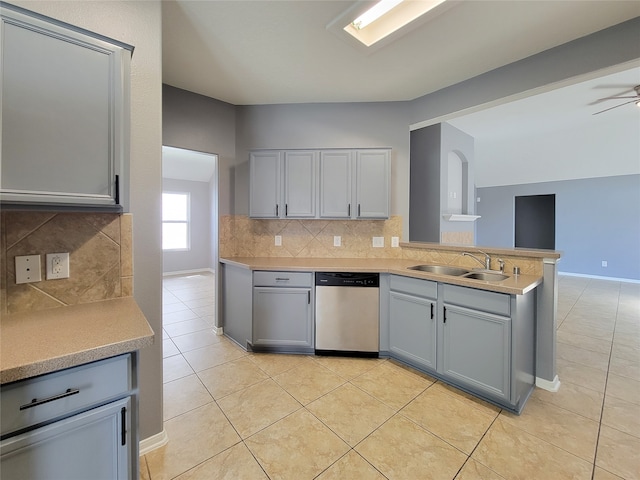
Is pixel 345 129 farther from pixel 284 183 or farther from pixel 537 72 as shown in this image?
pixel 537 72

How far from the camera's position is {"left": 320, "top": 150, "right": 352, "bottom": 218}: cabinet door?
114 inches

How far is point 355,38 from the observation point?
6.60ft

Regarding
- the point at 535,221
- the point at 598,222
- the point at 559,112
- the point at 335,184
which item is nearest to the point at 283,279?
the point at 335,184

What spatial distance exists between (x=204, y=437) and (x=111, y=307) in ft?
3.36

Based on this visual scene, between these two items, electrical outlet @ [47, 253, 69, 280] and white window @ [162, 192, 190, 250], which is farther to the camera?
white window @ [162, 192, 190, 250]

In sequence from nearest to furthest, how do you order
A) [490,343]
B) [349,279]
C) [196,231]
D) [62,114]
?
1. [62,114]
2. [490,343]
3. [349,279]
4. [196,231]

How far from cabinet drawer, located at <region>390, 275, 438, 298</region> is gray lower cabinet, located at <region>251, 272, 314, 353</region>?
82 centimetres

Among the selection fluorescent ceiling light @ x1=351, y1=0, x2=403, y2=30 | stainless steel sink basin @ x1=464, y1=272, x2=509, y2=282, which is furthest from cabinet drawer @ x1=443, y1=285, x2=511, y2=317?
fluorescent ceiling light @ x1=351, y1=0, x2=403, y2=30

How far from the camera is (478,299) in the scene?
77.4 inches

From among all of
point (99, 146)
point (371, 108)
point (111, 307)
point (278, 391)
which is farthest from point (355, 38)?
point (278, 391)

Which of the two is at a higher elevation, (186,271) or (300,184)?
(300,184)

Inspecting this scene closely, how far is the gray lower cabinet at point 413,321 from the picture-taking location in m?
2.25

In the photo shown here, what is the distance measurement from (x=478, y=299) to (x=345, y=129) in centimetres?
232

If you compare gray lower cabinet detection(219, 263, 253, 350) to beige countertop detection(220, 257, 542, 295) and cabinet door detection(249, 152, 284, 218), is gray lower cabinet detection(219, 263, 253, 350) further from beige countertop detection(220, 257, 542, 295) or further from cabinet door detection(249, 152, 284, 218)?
cabinet door detection(249, 152, 284, 218)
